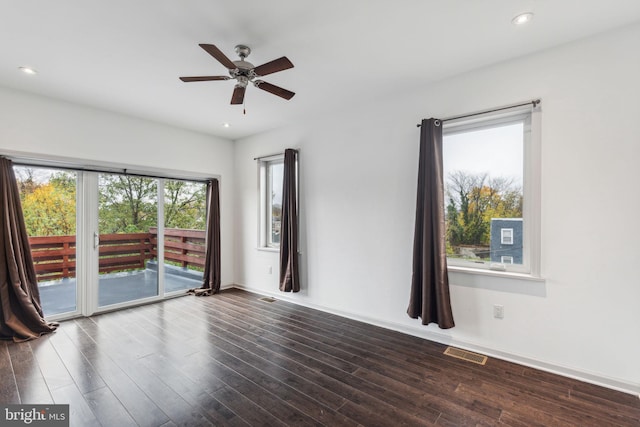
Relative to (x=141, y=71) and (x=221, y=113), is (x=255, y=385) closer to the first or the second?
(x=141, y=71)

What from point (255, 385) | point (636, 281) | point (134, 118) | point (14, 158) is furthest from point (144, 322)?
point (636, 281)

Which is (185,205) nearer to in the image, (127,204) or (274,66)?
(127,204)

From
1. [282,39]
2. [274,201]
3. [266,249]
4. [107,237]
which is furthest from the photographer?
[274,201]

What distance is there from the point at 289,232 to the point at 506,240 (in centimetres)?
266

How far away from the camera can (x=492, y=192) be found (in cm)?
283

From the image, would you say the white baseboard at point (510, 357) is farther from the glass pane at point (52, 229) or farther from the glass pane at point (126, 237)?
the glass pane at point (52, 229)

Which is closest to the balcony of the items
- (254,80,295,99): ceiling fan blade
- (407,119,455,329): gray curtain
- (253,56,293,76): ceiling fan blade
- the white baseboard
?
the white baseboard

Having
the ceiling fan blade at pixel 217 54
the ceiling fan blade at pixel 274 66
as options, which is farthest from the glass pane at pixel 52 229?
the ceiling fan blade at pixel 274 66

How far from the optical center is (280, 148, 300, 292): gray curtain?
4.16 m

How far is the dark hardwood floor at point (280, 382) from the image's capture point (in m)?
1.91

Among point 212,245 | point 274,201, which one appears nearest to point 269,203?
point 274,201

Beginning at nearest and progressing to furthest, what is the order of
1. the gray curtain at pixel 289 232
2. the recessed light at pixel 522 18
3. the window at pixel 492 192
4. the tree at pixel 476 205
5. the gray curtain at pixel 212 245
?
the recessed light at pixel 522 18
the window at pixel 492 192
the tree at pixel 476 205
the gray curtain at pixel 289 232
the gray curtain at pixel 212 245

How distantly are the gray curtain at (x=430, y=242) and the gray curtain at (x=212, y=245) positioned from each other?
343 centimetres

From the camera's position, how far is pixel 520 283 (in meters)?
2.57
